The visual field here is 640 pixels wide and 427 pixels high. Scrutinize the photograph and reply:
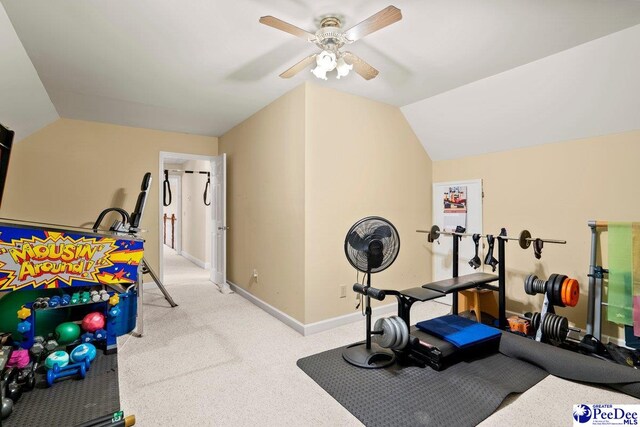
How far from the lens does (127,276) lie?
8.69 feet

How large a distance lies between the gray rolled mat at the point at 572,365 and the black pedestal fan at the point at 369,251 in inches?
39.8

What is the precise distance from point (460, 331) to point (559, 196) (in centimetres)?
176

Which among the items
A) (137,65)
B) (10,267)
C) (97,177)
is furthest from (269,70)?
(97,177)

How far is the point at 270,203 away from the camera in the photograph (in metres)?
3.62

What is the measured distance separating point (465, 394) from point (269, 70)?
9.60 ft

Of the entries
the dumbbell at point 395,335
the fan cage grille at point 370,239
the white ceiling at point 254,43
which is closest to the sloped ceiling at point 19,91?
the white ceiling at point 254,43

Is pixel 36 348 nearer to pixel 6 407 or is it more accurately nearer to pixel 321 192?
pixel 6 407

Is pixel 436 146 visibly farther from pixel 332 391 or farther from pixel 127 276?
pixel 127 276

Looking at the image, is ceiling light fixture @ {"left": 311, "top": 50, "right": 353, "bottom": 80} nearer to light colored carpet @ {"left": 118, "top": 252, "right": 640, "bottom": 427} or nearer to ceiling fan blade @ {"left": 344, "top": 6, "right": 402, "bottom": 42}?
ceiling fan blade @ {"left": 344, "top": 6, "right": 402, "bottom": 42}

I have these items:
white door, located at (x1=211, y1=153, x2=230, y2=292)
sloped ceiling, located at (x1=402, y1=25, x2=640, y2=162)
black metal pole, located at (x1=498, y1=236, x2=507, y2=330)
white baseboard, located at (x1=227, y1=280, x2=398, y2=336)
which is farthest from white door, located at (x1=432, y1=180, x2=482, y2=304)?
white door, located at (x1=211, y1=153, x2=230, y2=292)

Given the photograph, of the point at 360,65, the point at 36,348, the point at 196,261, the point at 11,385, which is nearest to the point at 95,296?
the point at 36,348

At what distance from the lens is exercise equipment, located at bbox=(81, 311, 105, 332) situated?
2.47 metres

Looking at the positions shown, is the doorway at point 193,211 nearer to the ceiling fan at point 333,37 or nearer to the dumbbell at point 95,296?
the dumbbell at point 95,296

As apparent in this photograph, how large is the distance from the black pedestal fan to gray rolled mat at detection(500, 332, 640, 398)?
101 cm
